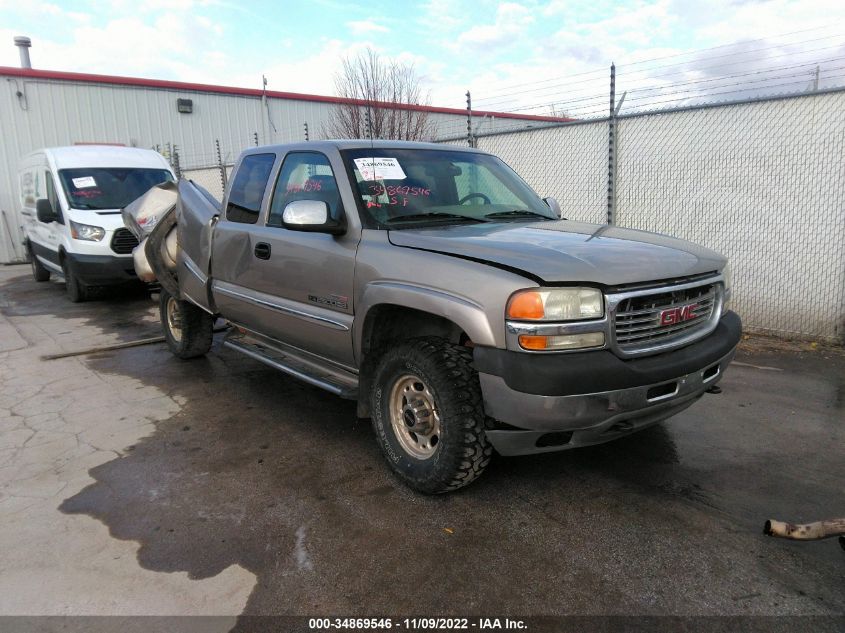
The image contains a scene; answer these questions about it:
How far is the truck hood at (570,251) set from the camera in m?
2.79

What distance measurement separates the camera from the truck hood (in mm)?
2793

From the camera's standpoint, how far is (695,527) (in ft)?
9.64

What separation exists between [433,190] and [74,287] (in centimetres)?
791

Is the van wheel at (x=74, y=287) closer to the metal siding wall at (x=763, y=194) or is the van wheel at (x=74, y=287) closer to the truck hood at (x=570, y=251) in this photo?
the truck hood at (x=570, y=251)

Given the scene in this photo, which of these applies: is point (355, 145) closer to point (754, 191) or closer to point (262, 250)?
point (262, 250)

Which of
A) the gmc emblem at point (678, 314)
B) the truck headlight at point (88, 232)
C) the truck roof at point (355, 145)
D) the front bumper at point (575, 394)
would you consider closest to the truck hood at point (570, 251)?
the gmc emblem at point (678, 314)

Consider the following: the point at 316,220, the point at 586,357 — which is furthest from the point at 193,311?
the point at 586,357

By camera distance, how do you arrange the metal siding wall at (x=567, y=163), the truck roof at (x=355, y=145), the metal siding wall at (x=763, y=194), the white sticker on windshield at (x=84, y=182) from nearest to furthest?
the truck roof at (x=355, y=145) → the metal siding wall at (x=763, y=194) → the metal siding wall at (x=567, y=163) → the white sticker on windshield at (x=84, y=182)

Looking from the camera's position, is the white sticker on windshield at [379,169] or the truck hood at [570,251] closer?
the truck hood at [570,251]

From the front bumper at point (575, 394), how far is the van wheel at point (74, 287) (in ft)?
28.7

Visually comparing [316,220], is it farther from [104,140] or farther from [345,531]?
[104,140]

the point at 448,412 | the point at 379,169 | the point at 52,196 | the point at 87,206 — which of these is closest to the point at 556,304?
the point at 448,412

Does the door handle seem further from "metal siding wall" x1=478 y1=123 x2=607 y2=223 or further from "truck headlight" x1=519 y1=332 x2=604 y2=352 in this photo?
→ "metal siding wall" x1=478 y1=123 x2=607 y2=223

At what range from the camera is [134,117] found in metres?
17.6
